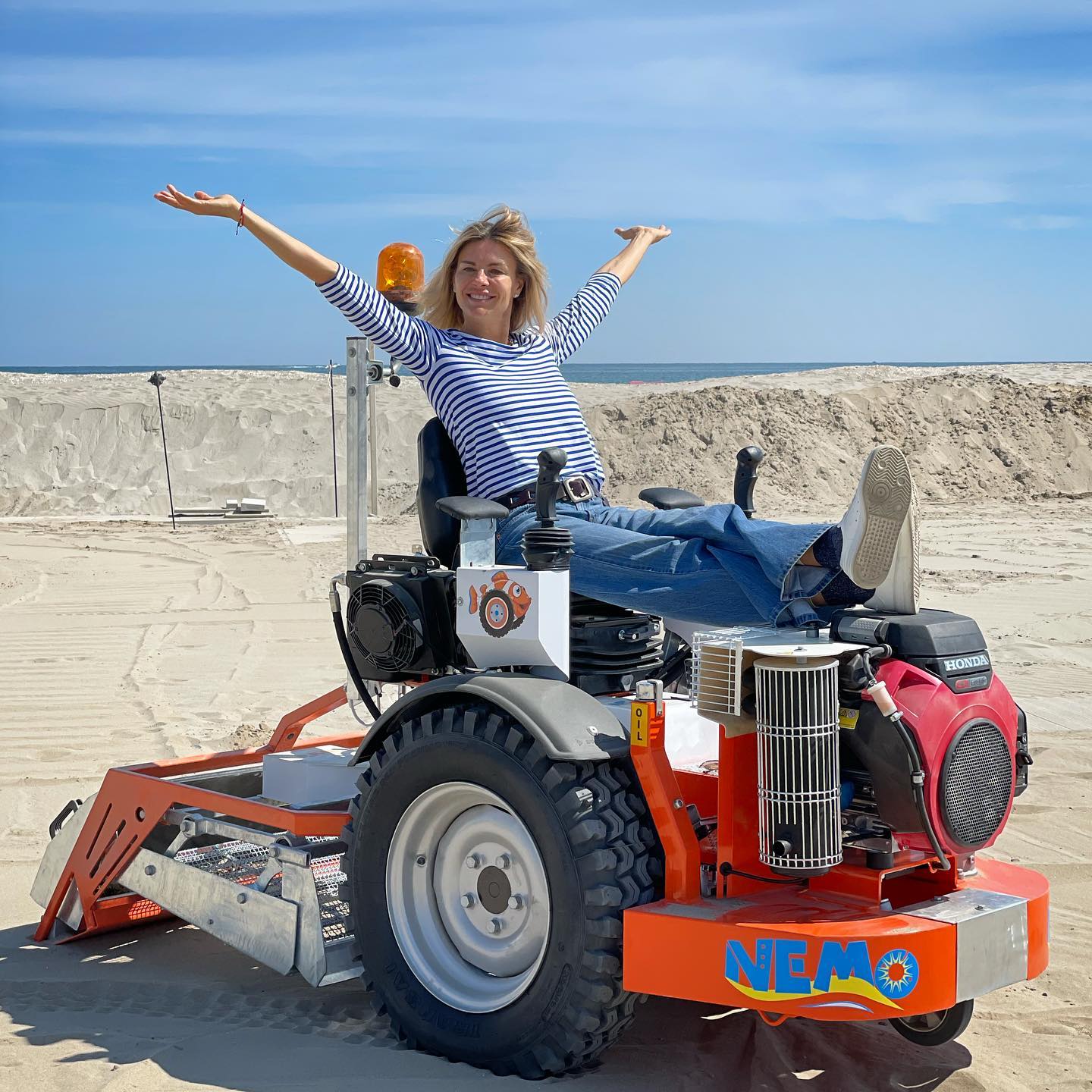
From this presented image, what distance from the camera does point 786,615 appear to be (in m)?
3.17

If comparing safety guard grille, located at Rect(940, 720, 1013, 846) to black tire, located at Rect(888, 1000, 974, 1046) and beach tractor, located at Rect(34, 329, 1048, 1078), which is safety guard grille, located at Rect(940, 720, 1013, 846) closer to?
beach tractor, located at Rect(34, 329, 1048, 1078)

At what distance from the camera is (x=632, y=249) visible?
5.01m

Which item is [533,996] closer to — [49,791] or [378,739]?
[378,739]

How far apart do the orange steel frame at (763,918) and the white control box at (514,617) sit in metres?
0.38

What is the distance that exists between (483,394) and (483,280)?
0.41 m

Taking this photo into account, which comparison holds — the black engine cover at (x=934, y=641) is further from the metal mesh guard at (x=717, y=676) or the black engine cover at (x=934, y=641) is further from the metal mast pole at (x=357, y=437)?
the metal mast pole at (x=357, y=437)

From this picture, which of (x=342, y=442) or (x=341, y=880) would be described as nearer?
(x=341, y=880)

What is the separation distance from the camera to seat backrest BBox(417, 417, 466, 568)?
390 centimetres

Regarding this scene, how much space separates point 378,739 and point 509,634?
0.46m

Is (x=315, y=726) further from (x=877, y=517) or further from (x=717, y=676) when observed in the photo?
(x=877, y=517)

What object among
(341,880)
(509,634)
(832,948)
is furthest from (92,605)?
(832,948)

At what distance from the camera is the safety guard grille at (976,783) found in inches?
114

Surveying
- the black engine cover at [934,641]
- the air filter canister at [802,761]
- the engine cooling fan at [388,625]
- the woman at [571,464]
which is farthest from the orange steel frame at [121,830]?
the black engine cover at [934,641]

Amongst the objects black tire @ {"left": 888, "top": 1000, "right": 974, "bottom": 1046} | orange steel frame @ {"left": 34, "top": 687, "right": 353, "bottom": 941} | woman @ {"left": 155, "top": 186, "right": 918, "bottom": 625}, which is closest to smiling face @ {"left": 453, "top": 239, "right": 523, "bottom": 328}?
woman @ {"left": 155, "top": 186, "right": 918, "bottom": 625}
